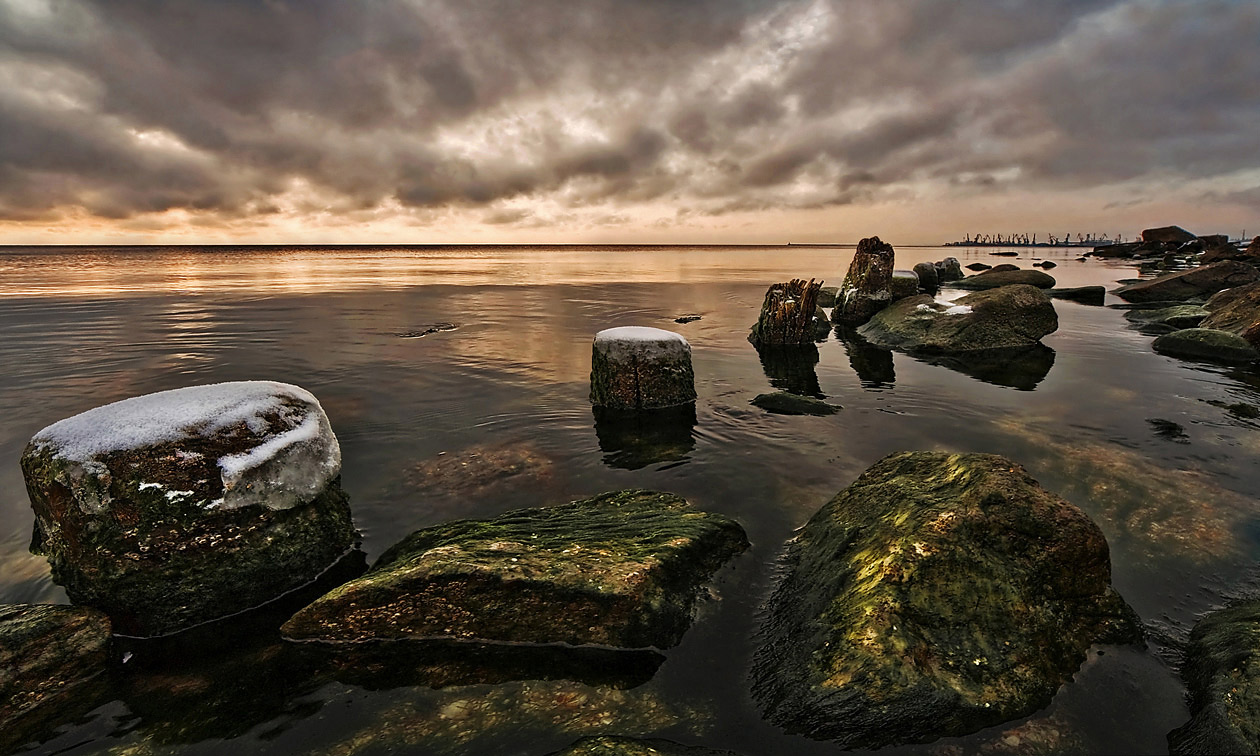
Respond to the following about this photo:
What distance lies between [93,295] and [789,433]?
46270mm

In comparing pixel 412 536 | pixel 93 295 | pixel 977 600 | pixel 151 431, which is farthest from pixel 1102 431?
pixel 93 295

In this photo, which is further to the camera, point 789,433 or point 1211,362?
point 1211,362

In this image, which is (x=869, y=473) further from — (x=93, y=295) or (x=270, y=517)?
(x=93, y=295)

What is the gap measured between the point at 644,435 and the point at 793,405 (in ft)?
11.4

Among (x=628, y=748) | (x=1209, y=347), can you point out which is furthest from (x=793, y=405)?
(x=1209, y=347)

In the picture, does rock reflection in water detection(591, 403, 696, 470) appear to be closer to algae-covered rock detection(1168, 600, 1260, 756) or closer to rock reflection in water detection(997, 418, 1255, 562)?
rock reflection in water detection(997, 418, 1255, 562)

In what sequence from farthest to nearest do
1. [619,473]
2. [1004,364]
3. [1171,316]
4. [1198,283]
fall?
[1198,283] < [1171,316] < [1004,364] < [619,473]

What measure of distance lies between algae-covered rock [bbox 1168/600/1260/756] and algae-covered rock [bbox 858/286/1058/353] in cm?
1410

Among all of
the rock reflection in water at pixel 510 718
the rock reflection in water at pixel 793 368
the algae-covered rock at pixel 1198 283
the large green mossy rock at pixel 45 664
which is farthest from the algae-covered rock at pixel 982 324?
the large green mossy rock at pixel 45 664

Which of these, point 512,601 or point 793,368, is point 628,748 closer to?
point 512,601

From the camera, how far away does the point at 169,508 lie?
5.11m

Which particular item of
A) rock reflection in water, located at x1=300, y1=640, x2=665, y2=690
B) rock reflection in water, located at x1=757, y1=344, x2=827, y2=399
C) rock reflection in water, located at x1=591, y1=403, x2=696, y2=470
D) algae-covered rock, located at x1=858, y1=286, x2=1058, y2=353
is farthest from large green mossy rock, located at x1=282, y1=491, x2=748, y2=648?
algae-covered rock, located at x1=858, y1=286, x2=1058, y2=353

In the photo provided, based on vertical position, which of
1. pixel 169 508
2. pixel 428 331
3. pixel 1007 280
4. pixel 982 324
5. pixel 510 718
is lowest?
pixel 510 718

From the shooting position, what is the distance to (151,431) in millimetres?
5293
